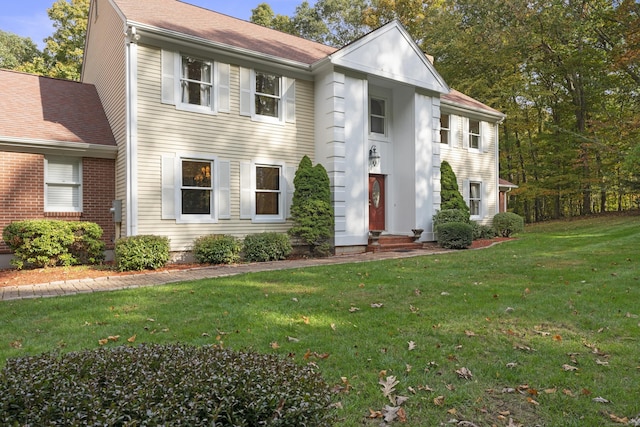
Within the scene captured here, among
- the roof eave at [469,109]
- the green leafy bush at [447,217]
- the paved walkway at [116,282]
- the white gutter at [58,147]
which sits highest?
the roof eave at [469,109]

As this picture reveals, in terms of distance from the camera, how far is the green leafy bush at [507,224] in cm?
1655

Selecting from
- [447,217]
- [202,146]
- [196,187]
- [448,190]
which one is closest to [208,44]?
[202,146]

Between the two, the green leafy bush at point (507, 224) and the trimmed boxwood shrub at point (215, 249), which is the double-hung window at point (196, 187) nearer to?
the trimmed boxwood shrub at point (215, 249)

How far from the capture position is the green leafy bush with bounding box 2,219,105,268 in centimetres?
874

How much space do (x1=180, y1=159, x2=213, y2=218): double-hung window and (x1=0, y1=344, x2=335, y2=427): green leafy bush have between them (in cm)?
871

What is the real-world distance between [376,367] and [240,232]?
8209 millimetres

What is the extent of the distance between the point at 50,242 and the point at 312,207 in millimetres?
6215

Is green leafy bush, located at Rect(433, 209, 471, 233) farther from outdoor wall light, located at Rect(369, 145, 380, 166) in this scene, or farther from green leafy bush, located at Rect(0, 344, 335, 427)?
green leafy bush, located at Rect(0, 344, 335, 427)

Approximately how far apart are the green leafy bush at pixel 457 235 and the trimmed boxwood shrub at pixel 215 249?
688 cm

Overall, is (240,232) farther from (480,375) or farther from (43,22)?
(43,22)

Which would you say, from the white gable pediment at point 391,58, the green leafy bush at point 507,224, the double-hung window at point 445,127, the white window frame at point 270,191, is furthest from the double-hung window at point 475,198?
the white window frame at point 270,191

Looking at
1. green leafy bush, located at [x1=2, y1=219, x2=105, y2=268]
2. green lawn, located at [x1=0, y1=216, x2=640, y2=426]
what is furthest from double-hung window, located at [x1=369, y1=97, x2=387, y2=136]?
green leafy bush, located at [x1=2, y1=219, x2=105, y2=268]

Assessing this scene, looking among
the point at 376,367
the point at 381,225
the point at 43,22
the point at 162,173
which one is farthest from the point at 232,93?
the point at 43,22

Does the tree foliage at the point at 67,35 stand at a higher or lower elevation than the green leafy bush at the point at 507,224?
higher
